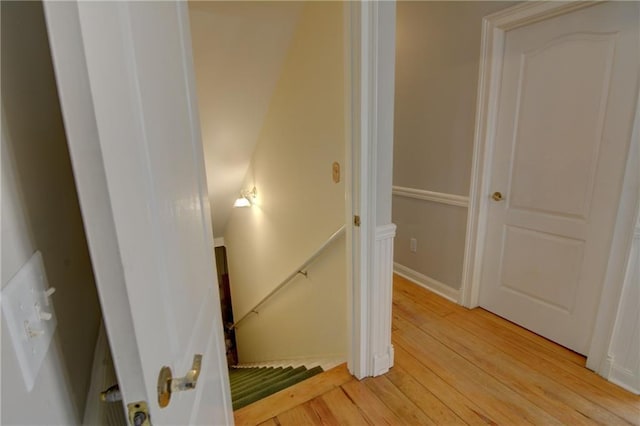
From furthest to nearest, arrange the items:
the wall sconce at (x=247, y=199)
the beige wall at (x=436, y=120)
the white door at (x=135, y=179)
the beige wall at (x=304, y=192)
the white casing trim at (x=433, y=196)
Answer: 1. the wall sconce at (x=247, y=199)
2. the white casing trim at (x=433, y=196)
3. the beige wall at (x=436, y=120)
4. the beige wall at (x=304, y=192)
5. the white door at (x=135, y=179)

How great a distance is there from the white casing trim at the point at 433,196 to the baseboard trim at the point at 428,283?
70 centimetres

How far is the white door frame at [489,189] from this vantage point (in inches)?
63.7

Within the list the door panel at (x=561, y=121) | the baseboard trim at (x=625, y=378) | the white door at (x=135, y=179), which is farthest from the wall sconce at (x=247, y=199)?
the baseboard trim at (x=625, y=378)

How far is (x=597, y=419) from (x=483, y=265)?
1.09 meters

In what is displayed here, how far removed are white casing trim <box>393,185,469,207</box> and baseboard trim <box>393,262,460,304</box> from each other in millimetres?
702

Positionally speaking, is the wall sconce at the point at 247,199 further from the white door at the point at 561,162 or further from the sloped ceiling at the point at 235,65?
the white door at the point at 561,162

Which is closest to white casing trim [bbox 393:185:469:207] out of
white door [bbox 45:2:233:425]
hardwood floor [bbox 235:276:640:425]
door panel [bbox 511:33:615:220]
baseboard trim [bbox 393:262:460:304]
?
door panel [bbox 511:33:615:220]

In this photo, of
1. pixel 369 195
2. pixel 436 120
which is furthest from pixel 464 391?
pixel 436 120

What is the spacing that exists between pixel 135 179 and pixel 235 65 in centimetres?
208

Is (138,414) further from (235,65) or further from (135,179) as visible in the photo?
(235,65)

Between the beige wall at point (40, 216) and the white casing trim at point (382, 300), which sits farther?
the white casing trim at point (382, 300)

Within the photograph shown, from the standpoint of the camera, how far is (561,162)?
1.91m

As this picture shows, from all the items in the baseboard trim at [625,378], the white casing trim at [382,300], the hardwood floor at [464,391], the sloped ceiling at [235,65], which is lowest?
the hardwood floor at [464,391]

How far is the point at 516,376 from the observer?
71.2 inches
